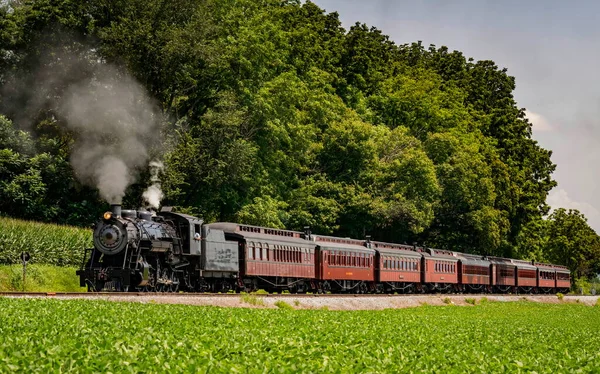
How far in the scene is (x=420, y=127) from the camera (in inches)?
3329

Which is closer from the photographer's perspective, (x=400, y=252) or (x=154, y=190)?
(x=154, y=190)

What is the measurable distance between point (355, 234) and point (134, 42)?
26563mm

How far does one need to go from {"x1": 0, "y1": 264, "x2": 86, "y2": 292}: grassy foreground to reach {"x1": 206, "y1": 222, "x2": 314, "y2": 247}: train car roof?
22.1 feet

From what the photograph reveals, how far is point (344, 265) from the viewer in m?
51.6

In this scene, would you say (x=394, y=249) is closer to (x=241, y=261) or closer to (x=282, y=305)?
(x=241, y=261)

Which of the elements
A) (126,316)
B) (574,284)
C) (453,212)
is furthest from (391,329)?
(574,284)

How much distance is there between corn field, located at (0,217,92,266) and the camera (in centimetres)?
4072

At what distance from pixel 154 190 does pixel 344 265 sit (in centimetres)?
1259

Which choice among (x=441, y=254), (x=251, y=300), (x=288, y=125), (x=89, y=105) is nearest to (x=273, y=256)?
(x=251, y=300)

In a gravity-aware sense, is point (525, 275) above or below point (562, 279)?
above

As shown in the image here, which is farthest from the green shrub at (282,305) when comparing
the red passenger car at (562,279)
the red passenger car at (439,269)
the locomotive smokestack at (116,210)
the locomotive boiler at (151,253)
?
the red passenger car at (562,279)

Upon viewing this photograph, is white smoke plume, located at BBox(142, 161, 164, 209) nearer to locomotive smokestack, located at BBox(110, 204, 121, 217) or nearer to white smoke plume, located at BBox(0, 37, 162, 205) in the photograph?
white smoke plume, located at BBox(0, 37, 162, 205)

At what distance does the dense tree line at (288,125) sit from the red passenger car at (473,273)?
3933 millimetres

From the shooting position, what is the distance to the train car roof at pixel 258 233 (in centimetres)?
4081
